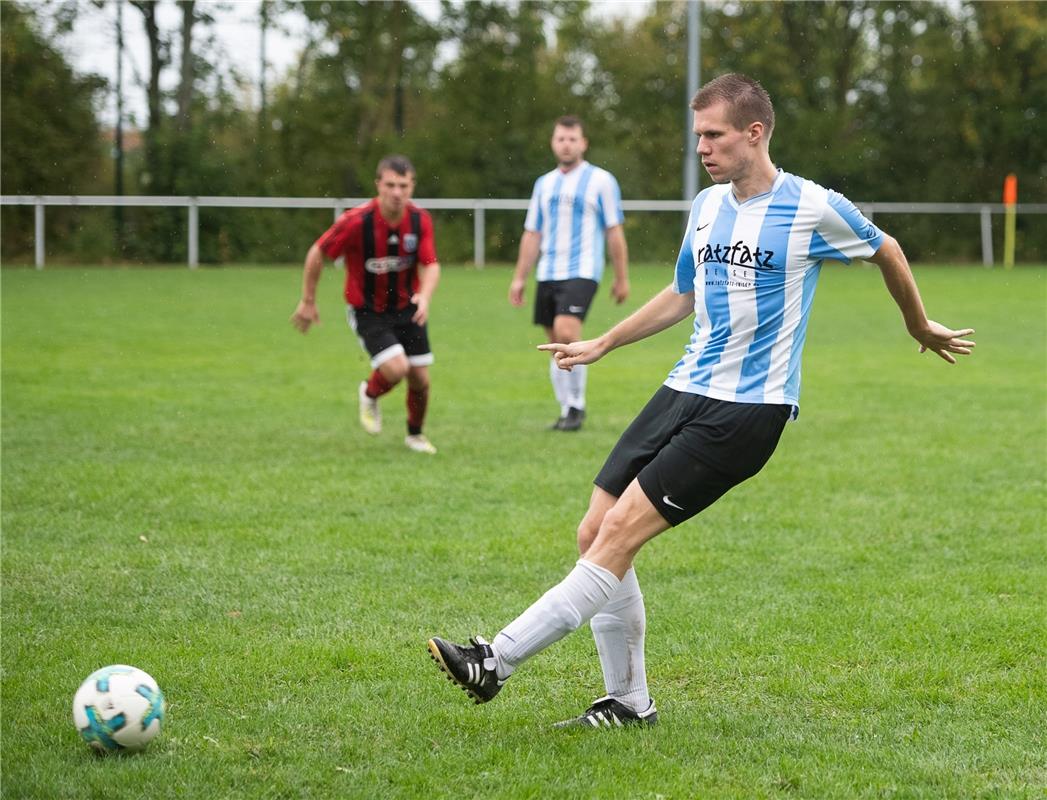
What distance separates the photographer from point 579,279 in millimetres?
10484

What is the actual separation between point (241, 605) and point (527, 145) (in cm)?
2906

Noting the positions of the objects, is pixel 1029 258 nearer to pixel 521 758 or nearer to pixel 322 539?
pixel 322 539

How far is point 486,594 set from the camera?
18.2ft

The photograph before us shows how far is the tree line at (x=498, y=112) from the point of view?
89.3 feet

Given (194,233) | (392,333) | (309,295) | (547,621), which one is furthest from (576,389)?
(194,233)

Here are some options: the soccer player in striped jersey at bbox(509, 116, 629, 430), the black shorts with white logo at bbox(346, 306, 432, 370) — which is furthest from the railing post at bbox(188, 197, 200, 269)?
the black shorts with white logo at bbox(346, 306, 432, 370)

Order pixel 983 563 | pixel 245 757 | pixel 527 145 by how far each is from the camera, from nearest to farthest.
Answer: pixel 245 757 < pixel 983 563 < pixel 527 145

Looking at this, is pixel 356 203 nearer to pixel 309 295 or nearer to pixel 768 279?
pixel 309 295

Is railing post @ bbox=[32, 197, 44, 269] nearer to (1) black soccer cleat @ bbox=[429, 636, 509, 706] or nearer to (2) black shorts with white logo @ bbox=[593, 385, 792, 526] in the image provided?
(2) black shorts with white logo @ bbox=[593, 385, 792, 526]

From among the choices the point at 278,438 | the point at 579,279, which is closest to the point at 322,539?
the point at 278,438

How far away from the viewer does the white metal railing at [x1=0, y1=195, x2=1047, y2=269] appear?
26.1 m

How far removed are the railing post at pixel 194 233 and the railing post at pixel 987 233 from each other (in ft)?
63.2

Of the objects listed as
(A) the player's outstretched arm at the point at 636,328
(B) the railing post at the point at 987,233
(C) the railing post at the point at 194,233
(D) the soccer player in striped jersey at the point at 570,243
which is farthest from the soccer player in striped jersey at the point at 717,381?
(B) the railing post at the point at 987,233

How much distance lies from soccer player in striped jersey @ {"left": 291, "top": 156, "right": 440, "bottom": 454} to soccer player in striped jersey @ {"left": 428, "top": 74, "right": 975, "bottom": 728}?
486 cm
